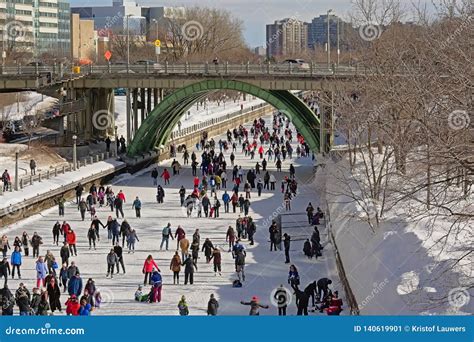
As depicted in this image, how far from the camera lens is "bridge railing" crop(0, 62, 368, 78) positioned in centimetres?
4278

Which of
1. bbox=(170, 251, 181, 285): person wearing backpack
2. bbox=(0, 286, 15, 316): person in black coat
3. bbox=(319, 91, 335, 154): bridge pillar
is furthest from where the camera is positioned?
bbox=(319, 91, 335, 154): bridge pillar

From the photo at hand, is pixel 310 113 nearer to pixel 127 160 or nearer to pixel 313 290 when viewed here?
pixel 127 160

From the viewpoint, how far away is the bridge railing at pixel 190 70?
42.8 m

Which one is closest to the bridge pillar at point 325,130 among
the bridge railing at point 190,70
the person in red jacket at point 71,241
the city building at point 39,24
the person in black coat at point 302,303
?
the bridge railing at point 190,70

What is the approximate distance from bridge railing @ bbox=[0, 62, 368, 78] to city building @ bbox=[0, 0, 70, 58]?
59.4 meters

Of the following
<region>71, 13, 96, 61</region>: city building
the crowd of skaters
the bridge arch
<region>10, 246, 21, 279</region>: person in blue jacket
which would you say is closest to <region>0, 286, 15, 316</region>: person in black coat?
the crowd of skaters

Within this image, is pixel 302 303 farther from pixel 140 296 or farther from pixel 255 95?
pixel 255 95

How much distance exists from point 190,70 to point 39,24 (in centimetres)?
8529

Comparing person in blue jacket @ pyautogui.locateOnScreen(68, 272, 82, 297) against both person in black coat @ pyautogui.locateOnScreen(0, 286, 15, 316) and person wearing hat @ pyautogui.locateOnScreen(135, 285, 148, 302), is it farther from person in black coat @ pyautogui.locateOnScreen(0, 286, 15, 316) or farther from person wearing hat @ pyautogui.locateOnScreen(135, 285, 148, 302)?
person in black coat @ pyautogui.locateOnScreen(0, 286, 15, 316)

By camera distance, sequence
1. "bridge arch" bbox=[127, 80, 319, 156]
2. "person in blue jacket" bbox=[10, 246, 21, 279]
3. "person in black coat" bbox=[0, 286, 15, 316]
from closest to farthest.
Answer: "person in black coat" bbox=[0, 286, 15, 316] < "person in blue jacket" bbox=[10, 246, 21, 279] < "bridge arch" bbox=[127, 80, 319, 156]

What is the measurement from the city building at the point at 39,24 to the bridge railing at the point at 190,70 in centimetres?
5943

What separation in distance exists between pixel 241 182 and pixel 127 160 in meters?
5.86

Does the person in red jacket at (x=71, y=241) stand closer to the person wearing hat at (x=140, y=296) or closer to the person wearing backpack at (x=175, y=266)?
the person wearing backpack at (x=175, y=266)

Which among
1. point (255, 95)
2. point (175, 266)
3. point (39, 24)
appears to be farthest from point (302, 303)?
point (39, 24)
